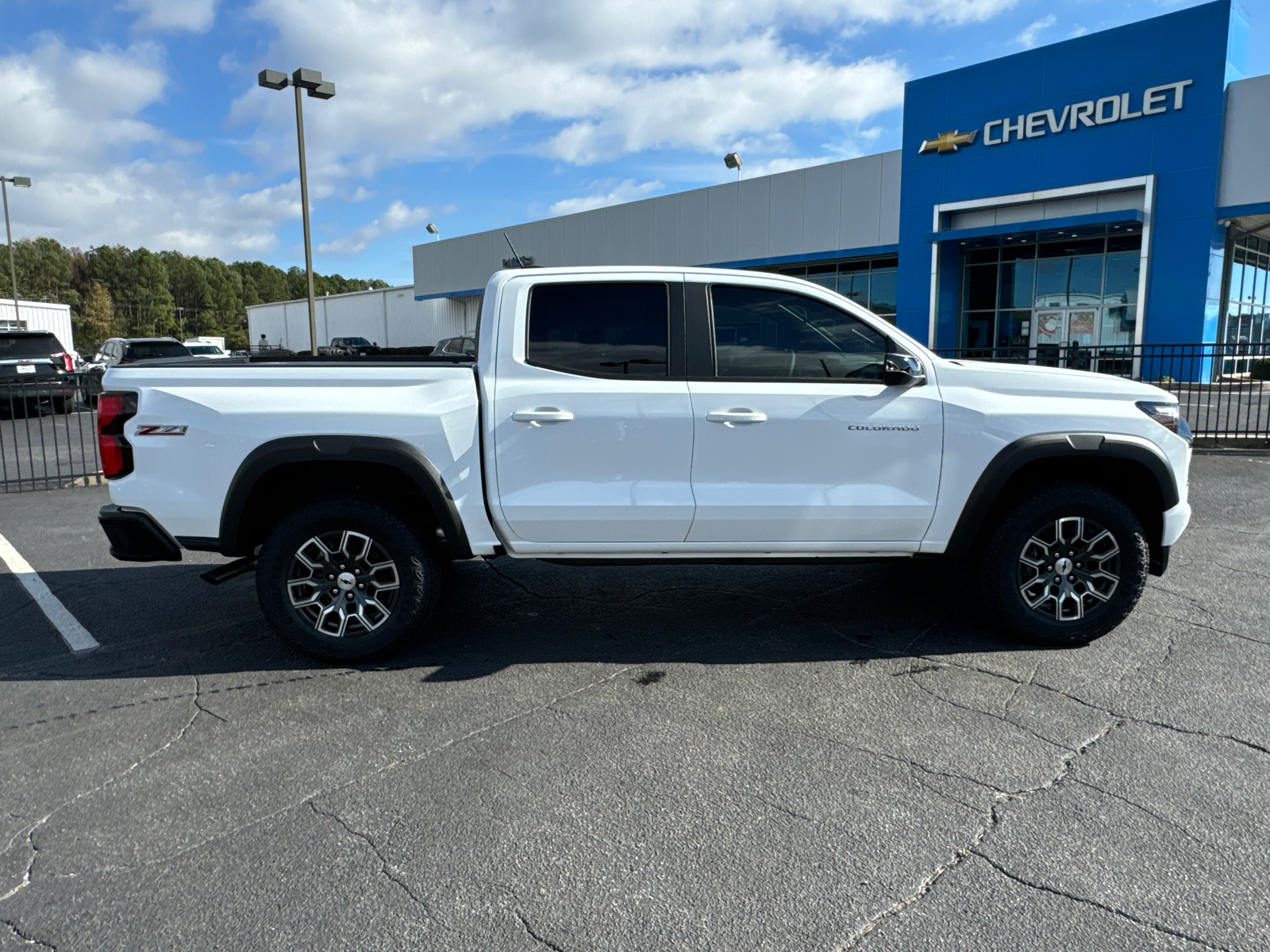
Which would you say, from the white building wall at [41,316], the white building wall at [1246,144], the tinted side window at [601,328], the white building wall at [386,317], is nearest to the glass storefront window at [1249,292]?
the white building wall at [1246,144]

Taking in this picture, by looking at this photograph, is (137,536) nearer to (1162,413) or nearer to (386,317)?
(1162,413)

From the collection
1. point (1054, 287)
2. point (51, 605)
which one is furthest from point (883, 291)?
point (51, 605)

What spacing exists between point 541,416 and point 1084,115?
25141mm

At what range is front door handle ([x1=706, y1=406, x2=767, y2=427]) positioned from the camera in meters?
4.23

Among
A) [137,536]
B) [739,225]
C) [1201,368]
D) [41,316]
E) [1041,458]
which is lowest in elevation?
[137,536]

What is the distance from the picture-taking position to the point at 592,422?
4215 mm

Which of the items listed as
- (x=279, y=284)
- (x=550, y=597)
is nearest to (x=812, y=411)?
(x=550, y=597)

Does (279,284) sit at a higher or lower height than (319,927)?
higher

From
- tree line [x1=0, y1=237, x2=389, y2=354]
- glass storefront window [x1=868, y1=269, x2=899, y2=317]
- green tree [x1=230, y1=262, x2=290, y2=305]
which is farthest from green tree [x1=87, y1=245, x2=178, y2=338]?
glass storefront window [x1=868, y1=269, x2=899, y2=317]

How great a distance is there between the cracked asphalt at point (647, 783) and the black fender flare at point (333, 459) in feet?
2.78

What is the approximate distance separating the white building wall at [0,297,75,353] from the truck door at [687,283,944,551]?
37528mm

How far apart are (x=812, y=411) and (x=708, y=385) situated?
1.77ft

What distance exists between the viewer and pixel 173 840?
283 centimetres

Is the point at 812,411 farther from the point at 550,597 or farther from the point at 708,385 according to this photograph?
the point at 550,597
